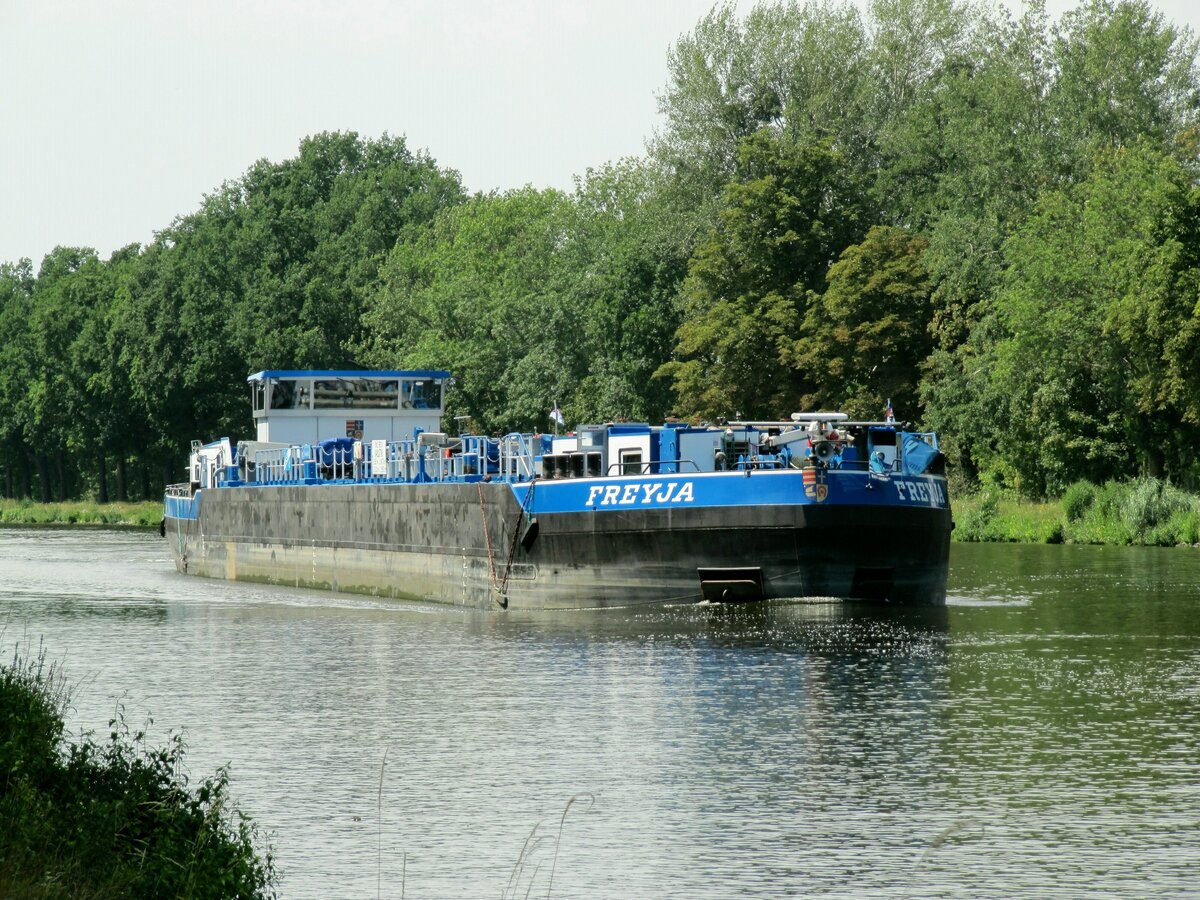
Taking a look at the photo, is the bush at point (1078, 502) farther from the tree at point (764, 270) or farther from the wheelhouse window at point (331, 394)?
the wheelhouse window at point (331, 394)

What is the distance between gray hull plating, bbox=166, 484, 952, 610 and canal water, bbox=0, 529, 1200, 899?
2.59 ft

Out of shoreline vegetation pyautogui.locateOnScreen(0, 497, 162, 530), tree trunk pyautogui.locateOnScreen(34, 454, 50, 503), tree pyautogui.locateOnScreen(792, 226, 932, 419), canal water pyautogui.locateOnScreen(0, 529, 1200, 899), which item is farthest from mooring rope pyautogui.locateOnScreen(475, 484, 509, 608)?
tree trunk pyautogui.locateOnScreen(34, 454, 50, 503)

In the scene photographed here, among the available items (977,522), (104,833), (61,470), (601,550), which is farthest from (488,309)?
(104,833)

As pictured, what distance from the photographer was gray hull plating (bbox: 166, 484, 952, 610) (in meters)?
32.8

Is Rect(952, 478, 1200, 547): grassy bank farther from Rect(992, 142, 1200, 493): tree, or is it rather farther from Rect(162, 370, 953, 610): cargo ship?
Rect(162, 370, 953, 610): cargo ship

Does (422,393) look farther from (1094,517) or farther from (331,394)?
(1094,517)

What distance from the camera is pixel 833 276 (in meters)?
72.6

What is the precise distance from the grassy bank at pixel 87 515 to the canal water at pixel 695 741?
70373 millimetres

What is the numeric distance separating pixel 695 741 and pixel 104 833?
28.9 ft

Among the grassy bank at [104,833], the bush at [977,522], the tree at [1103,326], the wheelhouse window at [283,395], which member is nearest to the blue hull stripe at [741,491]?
the grassy bank at [104,833]

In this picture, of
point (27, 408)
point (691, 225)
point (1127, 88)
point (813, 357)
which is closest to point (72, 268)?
point (27, 408)

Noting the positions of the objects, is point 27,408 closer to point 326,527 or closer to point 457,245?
point 457,245

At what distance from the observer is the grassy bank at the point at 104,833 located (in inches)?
456

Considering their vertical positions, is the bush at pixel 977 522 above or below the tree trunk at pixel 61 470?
below
